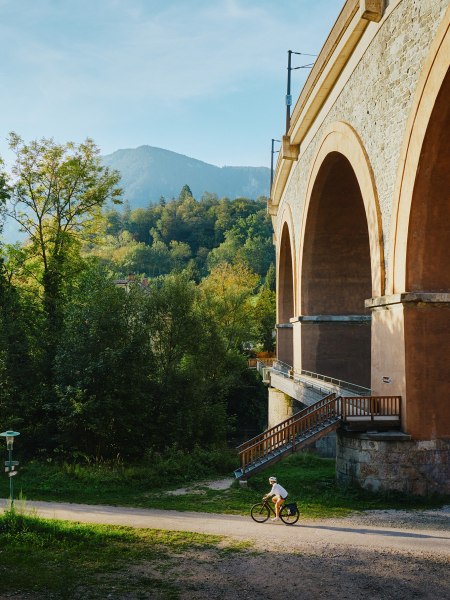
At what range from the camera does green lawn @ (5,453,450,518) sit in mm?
12914

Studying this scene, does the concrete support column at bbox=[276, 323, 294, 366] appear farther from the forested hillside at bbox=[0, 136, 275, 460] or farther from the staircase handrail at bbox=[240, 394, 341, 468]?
the staircase handrail at bbox=[240, 394, 341, 468]

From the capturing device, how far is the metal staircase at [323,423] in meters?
13.6

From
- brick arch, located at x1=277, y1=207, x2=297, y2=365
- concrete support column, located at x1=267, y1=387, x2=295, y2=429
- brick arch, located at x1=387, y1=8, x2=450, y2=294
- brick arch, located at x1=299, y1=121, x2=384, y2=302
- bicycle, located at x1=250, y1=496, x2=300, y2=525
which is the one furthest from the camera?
brick arch, located at x1=277, y1=207, x2=297, y2=365

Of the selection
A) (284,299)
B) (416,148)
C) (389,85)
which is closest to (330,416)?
(416,148)

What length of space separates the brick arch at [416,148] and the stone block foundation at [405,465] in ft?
11.9

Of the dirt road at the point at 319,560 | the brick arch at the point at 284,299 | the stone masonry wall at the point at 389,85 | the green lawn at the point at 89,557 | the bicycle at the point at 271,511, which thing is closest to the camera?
the dirt road at the point at 319,560

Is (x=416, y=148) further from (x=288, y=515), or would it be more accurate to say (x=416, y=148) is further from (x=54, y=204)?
(x=54, y=204)

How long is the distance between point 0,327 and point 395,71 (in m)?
16.2

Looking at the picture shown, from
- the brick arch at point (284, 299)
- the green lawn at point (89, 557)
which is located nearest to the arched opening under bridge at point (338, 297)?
the brick arch at point (284, 299)

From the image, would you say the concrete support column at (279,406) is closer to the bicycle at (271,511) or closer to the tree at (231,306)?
the tree at (231,306)

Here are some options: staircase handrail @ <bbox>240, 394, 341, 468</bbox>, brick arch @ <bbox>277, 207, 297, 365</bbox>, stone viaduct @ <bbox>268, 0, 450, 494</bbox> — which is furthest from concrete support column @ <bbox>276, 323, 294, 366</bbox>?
staircase handrail @ <bbox>240, 394, 341, 468</bbox>

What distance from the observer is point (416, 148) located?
493 inches

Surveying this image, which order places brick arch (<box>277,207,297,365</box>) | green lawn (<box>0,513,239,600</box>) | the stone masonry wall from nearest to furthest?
green lawn (<box>0,513,239,600</box>)
the stone masonry wall
brick arch (<box>277,207,297,365</box>)

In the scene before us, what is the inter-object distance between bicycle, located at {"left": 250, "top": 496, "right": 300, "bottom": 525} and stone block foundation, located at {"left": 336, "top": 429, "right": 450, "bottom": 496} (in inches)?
103
